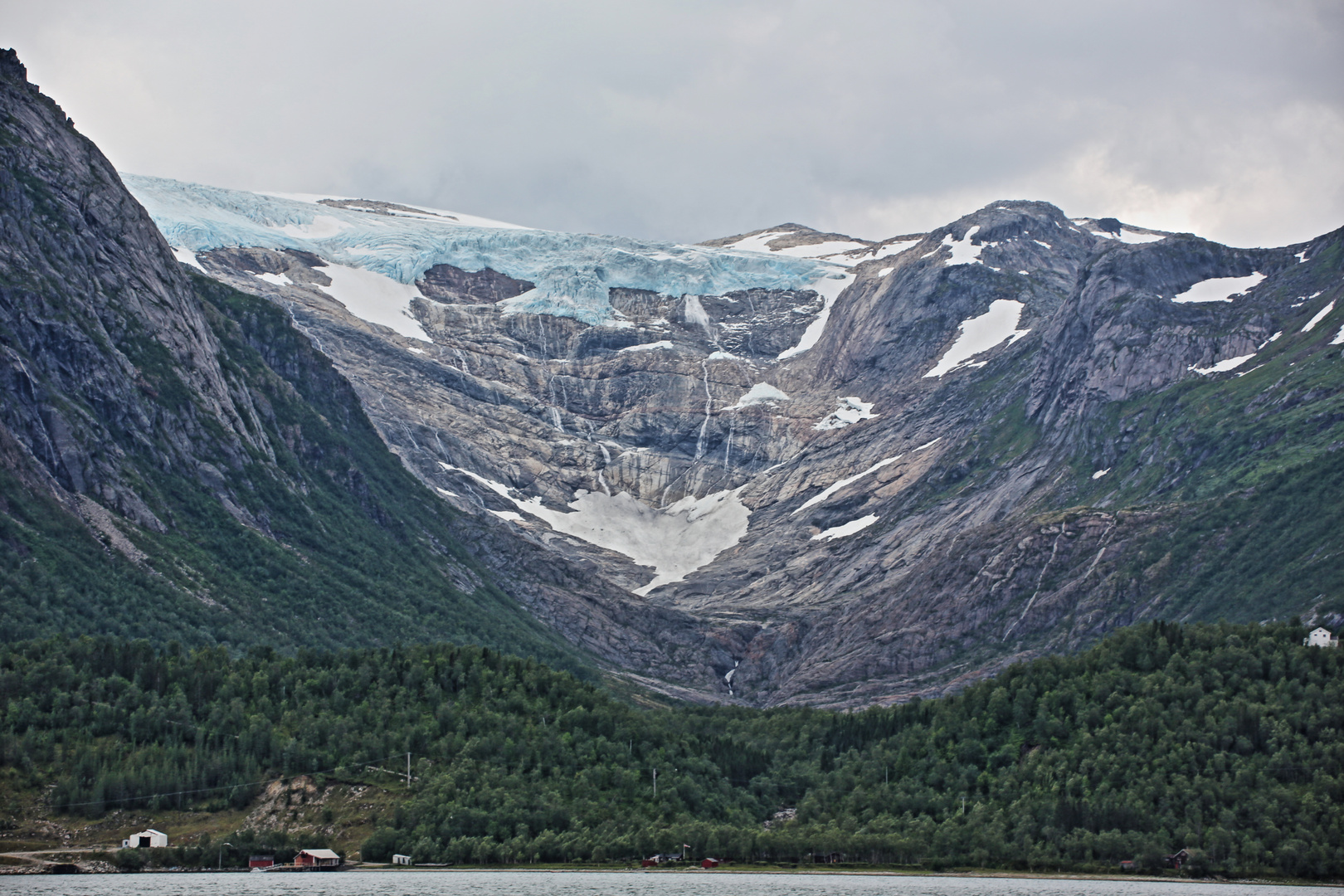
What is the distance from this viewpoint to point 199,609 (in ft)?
633

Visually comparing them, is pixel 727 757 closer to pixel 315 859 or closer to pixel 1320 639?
pixel 315 859

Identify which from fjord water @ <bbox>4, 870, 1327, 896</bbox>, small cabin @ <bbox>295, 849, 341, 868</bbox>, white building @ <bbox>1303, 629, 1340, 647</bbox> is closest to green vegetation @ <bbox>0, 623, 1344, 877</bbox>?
white building @ <bbox>1303, 629, 1340, 647</bbox>

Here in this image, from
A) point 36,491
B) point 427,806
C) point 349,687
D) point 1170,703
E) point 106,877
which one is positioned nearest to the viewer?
point 106,877

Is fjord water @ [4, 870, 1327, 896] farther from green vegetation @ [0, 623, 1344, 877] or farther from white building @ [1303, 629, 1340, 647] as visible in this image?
white building @ [1303, 629, 1340, 647]

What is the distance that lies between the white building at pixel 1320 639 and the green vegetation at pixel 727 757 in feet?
5.75

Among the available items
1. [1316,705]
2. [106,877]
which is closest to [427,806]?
[106,877]

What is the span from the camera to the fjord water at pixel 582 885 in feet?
352

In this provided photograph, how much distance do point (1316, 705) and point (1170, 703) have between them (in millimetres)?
14164

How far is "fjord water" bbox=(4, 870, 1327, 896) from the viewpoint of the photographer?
4222 inches

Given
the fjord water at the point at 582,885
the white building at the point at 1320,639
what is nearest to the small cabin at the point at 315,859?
the fjord water at the point at 582,885

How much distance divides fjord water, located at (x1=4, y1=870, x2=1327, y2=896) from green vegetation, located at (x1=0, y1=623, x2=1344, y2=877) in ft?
26.5

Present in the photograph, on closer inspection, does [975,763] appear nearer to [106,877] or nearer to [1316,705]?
[1316,705]

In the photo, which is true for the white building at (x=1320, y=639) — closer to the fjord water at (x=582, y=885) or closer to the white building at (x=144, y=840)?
the fjord water at (x=582, y=885)

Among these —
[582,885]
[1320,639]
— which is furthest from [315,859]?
[1320,639]
